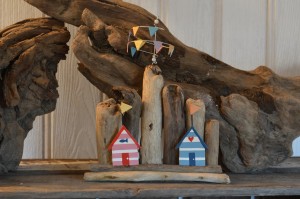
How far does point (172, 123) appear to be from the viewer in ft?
2.50

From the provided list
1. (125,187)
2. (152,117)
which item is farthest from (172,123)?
(125,187)

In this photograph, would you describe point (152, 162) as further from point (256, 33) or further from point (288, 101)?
point (256, 33)

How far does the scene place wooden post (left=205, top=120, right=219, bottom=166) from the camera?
0.76m

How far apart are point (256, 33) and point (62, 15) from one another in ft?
1.44

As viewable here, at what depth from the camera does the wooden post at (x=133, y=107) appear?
74 cm

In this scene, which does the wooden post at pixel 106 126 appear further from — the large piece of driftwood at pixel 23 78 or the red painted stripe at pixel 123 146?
the large piece of driftwood at pixel 23 78

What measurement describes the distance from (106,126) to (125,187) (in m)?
0.11

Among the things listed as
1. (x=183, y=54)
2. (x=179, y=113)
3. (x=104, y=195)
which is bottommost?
(x=104, y=195)

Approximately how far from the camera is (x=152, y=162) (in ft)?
2.45

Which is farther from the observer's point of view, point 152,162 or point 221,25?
point 221,25

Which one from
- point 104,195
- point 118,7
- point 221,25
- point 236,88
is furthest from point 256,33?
point 104,195

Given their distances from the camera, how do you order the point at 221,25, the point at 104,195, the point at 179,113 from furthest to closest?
the point at 221,25 → the point at 179,113 → the point at 104,195

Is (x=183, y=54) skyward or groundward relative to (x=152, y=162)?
skyward

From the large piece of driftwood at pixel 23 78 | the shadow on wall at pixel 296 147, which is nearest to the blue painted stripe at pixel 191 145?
the large piece of driftwood at pixel 23 78
